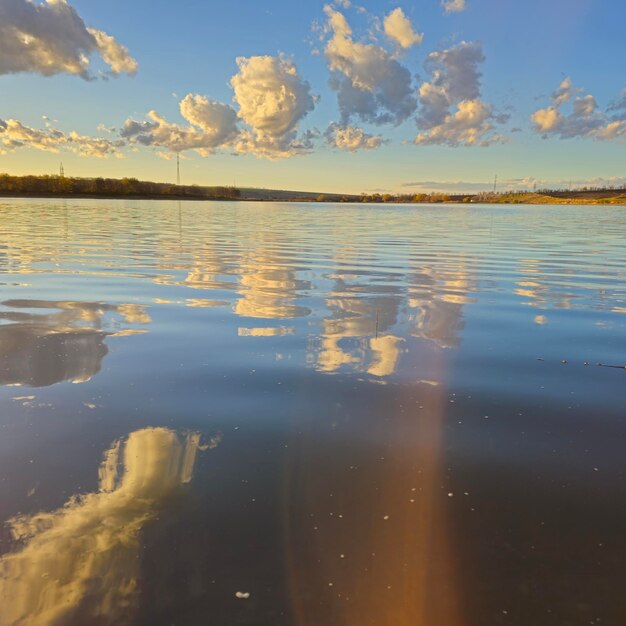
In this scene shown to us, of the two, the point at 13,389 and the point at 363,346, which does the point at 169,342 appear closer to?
the point at 13,389

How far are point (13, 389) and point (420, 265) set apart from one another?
13.9 meters

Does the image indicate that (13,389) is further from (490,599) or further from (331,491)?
(490,599)

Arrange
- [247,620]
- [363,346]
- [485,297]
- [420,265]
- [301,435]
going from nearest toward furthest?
[247,620] < [301,435] < [363,346] < [485,297] < [420,265]

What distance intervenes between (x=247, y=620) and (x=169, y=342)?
541 centimetres

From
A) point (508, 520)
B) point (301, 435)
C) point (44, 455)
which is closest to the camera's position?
point (508, 520)

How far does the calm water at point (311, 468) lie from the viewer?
9.41 ft

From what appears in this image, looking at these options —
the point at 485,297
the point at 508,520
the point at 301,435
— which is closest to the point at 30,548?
the point at 301,435

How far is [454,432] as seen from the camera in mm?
4816

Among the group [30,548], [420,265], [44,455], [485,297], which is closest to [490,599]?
[30,548]

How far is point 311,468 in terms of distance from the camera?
4.15m

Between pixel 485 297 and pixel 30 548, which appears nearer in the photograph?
pixel 30 548

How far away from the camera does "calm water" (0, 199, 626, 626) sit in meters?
2.87

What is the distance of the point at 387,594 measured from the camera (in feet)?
9.40

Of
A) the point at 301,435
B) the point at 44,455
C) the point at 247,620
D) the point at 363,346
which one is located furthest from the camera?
Result: the point at 363,346
